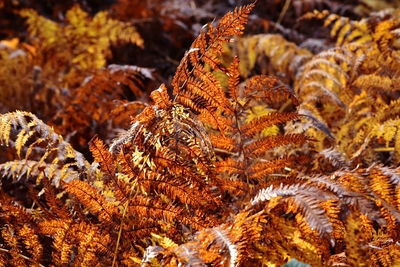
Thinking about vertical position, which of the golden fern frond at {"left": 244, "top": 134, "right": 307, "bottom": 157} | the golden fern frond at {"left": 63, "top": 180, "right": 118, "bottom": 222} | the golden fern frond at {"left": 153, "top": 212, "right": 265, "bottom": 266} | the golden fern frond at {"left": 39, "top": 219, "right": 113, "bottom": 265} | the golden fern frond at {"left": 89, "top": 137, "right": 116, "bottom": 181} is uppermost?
the golden fern frond at {"left": 89, "top": 137, "right": 116, "bottom": 181}

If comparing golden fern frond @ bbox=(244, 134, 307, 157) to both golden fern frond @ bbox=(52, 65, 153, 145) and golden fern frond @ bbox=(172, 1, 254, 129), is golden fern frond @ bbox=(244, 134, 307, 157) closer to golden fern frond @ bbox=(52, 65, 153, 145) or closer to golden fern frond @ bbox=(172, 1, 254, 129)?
golden fern frond @ bbox=(172, 1, 254, 129)

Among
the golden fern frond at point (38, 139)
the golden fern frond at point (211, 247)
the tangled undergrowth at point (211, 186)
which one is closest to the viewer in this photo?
the golden fern frond at point (211, 247)

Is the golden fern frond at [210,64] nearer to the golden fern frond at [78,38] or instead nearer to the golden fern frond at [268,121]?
the golden fern frond at [268,121]

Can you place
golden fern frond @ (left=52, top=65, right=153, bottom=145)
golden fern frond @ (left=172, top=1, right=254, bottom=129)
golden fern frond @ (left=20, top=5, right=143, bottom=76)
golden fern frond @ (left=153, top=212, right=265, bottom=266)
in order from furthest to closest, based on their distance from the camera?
golden fern frond @ (left=20, top=5, right=143, bottom=76), golden fern frond @ (left=52, top=65, right=153, bottom=145), golden fern frond @ (left=172, top=1, right=254, bottom=129), golden fern frond @ (left=153, top=212, right=265, bottom=266)

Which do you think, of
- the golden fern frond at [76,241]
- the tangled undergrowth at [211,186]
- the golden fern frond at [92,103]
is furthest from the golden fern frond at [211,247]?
the golden fern frond at [92,103]

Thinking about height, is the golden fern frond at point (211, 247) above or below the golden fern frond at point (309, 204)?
below

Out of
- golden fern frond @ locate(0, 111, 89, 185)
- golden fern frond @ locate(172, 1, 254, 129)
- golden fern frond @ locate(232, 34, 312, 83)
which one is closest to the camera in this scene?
golden fern frond @ locate(172, 1, 254, 129)

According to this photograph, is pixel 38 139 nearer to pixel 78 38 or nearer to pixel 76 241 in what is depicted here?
pixel 76 241

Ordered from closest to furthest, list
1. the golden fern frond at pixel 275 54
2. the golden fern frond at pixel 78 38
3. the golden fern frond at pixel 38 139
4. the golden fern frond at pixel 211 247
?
1. the golden fern frond at pixel 211 247
2. the golden fern frond at pixel 38 139
3. the golden fern frond at pixel 275 54
4. the golden fern frond at pixel 78 38

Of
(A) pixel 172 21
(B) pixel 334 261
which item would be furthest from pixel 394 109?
(A) pixel 172 21

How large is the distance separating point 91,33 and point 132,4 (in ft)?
2.99

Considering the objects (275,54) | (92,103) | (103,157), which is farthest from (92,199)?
(275,54)

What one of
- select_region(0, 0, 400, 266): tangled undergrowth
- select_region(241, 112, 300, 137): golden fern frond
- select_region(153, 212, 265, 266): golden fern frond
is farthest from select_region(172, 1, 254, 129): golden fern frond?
select_region(153, 212, 265, 266): golden fern frond

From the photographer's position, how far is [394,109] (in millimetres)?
1610
